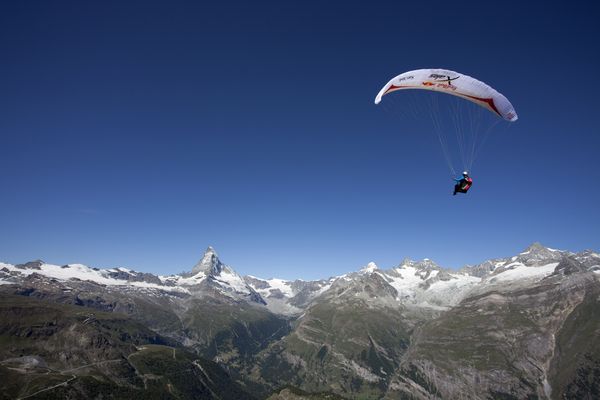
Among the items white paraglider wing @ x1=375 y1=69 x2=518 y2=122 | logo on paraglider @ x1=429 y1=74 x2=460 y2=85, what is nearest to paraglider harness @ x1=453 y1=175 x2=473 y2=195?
white paraglider wing @ x1=375 y1=69 x2=518 y2=122

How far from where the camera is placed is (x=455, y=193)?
68.4m

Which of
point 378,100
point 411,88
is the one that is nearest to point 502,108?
point 411,88

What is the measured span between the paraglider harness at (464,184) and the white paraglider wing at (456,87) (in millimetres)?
11042

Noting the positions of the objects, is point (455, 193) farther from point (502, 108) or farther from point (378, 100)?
point (378, 100)

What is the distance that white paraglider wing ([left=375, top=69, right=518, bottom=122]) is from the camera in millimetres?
63531

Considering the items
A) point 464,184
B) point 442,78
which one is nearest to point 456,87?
point 442,78

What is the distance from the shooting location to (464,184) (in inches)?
2625

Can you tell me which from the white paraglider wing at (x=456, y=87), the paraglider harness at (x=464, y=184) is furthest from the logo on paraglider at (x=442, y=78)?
the paraglider harness at (x=464, y=184)

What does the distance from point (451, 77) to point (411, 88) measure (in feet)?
22.6

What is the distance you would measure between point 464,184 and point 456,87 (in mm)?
15879

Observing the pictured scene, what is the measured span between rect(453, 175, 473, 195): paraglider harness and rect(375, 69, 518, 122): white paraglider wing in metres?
11.0

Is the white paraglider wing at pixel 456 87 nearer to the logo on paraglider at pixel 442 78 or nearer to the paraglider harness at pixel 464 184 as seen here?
the logo on paraglider at pixel 442 78

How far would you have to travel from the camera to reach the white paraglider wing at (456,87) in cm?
6353

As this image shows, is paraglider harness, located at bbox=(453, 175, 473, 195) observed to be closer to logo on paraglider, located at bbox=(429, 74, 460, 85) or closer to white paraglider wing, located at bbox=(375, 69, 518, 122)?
white paraglider wing, located at bbox=(375, 69, 518, 122)
